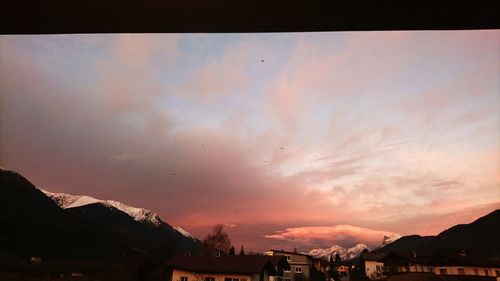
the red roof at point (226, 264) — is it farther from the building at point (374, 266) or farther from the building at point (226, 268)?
the building at point (374, 266)

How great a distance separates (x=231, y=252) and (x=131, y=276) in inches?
127

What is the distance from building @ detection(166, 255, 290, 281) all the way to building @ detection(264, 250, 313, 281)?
0.14 m

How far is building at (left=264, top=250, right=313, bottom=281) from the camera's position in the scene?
754 centimetres

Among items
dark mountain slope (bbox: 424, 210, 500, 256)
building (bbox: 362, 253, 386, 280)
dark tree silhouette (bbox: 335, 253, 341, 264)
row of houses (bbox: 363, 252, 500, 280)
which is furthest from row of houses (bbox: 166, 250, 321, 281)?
dark mountain slope (bbox: 424, 210, 500, 256)

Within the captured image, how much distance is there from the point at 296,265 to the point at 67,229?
5.91m

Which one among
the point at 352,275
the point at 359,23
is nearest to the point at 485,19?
the point at 359,23

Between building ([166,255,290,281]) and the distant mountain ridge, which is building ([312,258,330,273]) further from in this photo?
the distant mountain ridge

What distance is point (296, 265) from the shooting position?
7.95m

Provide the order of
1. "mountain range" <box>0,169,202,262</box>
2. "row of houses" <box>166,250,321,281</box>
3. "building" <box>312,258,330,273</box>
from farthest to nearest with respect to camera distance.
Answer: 1. "building" <box>312,258,330,273</box>
2. "row of houses" <box>166,250,321,281</box>
3. "mountain range" <box>0,169,202,262</box>

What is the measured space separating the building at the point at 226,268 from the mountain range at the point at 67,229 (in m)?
0.40

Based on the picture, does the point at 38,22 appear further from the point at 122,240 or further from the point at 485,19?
the point at 122,240

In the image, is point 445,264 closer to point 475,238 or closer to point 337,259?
point 475,238

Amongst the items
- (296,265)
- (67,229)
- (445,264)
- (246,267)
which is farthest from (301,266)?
(67,229)

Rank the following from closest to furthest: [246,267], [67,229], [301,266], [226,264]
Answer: [67,229]
[226,264]
[246,267]
[301,266]
